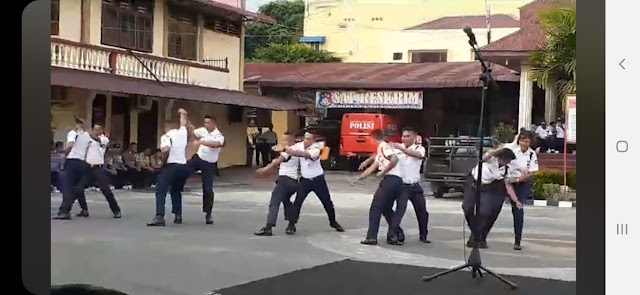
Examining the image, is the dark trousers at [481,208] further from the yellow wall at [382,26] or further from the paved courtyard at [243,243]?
the yellow wall at [382,26]

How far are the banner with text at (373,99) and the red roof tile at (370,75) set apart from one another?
0.01 metres

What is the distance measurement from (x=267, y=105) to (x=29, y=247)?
0.56 m

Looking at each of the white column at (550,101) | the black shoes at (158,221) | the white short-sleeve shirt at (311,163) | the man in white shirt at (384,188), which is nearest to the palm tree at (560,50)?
the white column at (550,101)

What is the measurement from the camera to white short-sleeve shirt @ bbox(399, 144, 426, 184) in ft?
5.26

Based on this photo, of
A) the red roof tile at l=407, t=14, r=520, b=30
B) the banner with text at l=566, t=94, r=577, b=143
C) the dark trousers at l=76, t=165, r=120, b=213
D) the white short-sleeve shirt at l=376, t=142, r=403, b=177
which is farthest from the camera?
the white short-sleeve shirt at l=376, t=142, r=403, b=177

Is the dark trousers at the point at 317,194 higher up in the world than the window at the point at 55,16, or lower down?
lower down

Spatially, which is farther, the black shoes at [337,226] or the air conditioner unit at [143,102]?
the black shoes at [337,226]

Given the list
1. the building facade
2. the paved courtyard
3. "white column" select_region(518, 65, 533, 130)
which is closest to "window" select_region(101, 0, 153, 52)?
the building facade

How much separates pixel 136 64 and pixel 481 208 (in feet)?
2.56

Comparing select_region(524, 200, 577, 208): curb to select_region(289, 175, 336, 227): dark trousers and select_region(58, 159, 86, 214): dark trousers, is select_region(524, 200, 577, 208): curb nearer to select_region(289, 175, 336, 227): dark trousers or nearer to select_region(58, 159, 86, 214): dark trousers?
select_region(289, 175, 336, 227): dark trousers

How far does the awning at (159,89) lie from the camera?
4.90ft

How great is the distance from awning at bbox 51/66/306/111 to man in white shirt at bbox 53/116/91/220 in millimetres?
82

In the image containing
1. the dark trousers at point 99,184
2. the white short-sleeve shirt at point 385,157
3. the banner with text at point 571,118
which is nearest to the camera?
the banner with text at point 571,118

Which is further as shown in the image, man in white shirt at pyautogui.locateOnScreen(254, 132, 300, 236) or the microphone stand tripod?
man in white shirt at pyautogui.locateOnScreen(254, 132, 300, 236)
